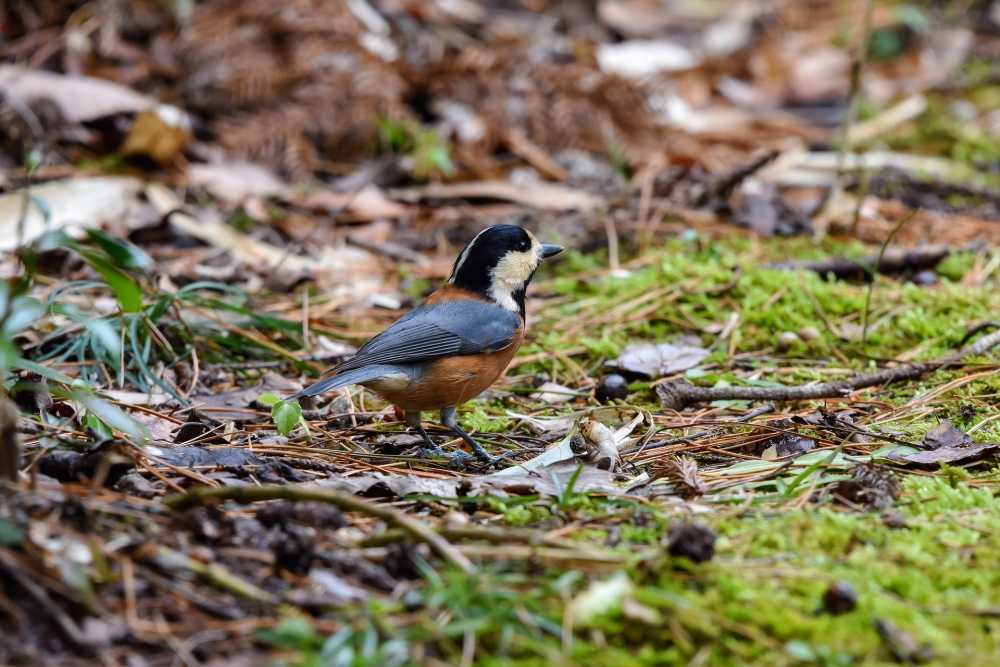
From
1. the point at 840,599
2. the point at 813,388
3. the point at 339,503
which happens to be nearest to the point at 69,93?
the point at 813,388

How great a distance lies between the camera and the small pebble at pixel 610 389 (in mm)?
4391

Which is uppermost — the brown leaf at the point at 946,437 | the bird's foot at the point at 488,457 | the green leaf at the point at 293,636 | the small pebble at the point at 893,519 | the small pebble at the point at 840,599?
the green leaf at the point at 293,636

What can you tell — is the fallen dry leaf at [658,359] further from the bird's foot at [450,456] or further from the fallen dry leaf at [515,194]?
the fallen dry leaf at [515,194]

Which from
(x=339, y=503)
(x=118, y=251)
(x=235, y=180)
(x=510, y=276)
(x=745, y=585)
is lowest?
(x=235, y=180)

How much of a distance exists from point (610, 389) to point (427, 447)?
831 mm

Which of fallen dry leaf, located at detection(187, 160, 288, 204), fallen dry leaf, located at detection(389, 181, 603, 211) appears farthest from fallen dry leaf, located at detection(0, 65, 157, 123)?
fallen dry leaf, located at detection(389, 181, 603, 211)

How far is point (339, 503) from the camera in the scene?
2541mm

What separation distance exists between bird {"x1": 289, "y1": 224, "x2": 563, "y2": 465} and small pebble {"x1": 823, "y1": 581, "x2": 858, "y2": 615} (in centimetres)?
156

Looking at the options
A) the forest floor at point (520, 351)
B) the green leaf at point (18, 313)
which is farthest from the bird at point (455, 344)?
the green leaf at point (18, 313)

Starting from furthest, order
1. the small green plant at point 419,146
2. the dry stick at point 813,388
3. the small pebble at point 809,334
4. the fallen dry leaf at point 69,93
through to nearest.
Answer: the small green plant at point 419,146 → the fallen dry leaf at point 69,93 → the small pebble at point 809,334 → the dry stick at point 813,388

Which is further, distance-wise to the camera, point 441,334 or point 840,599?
point 441,334

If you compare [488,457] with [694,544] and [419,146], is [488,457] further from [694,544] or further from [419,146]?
[419,146]

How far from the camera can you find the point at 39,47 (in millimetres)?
7688

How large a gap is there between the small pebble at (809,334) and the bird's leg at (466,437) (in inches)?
66.3
